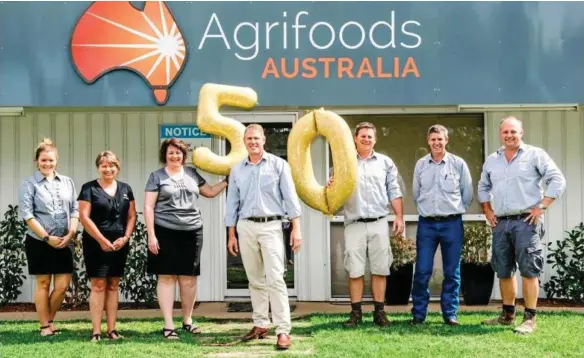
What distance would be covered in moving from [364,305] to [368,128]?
2087mm

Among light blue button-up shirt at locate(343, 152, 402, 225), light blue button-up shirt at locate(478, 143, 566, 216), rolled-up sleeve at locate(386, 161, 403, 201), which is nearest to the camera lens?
light blue button-up shirt at locate(478, 143, 566, 216)

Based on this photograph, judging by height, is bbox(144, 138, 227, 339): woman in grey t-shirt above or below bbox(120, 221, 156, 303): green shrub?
above

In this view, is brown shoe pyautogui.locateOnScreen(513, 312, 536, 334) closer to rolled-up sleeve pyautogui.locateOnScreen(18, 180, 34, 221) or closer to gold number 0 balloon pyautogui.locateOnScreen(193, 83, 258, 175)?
gold number 0 balloon pyautogui.locateOnScreen(193, 83, 258, 175)

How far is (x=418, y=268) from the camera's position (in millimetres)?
5734

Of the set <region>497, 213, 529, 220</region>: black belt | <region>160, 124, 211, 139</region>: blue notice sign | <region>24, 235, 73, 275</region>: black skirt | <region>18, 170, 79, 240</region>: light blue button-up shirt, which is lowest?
<region>24, 235, 73, 275</region>: black skirt

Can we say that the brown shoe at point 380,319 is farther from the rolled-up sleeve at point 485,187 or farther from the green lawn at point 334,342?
the rolled-up sleeve at point 485,187

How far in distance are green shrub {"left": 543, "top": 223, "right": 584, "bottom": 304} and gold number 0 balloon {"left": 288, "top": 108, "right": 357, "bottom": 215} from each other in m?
2.85

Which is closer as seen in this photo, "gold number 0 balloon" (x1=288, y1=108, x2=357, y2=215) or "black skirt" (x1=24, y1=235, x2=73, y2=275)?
"gold number 0 balloon" (x1=288, y1=108, x2=357, y2=215)

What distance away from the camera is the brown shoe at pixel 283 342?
491 centimetres

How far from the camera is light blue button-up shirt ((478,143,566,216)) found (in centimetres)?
538

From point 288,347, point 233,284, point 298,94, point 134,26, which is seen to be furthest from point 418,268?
point 134,26

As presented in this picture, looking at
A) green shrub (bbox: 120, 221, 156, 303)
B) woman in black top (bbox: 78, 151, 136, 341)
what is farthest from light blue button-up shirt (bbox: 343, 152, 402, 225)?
green shrub (bbox: 120, 221, 156, 303)

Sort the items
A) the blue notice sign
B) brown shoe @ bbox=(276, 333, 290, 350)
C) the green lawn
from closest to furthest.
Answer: the green lawn
brown shoe @ bbox=(276, 333, 290, 350)
the blue notice sign

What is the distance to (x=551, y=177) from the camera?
5.38 metres
